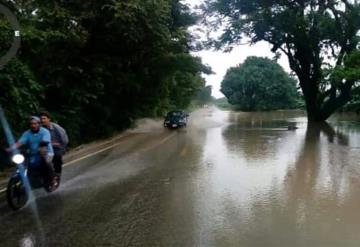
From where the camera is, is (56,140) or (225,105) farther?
(225,105)

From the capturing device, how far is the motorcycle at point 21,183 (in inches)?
323

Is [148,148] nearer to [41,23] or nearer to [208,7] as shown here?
[41,23]

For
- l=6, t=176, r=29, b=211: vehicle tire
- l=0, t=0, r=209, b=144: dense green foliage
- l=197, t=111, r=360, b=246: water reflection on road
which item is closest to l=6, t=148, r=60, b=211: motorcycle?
l=6, t=176, r=29, b=211: vehicle tire

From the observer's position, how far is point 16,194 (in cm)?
841

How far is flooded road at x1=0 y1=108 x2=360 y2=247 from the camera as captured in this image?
6.50 m

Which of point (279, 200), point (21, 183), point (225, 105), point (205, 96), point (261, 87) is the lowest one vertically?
point (279, 200)

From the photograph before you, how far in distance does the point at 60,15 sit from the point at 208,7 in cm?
2859

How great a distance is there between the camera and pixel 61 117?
19.1m

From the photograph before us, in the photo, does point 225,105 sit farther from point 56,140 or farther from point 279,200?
point 279,200

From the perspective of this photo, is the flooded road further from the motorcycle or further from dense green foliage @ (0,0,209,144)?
dense green foliage @ (0,0,209,144)

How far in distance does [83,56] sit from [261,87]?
274 feet

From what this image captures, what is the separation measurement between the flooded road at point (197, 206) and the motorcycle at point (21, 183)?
0.25 metres

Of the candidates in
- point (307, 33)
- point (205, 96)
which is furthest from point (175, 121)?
point (205, 96)

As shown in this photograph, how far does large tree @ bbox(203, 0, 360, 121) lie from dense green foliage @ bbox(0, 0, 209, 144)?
683 inches
